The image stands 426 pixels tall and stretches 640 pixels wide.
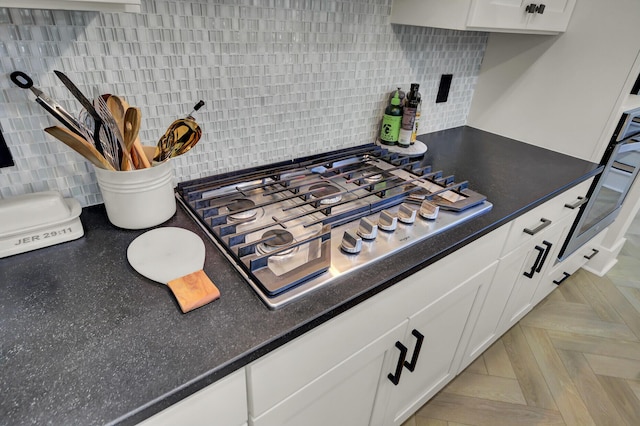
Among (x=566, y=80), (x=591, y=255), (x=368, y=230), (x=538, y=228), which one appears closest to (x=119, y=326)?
(x=368, y=230)

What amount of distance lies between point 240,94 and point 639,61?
4.50 feet

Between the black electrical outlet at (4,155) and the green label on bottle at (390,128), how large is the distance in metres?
1.10

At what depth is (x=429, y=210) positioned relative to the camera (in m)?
0.96

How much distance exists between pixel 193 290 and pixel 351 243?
0.33 meters

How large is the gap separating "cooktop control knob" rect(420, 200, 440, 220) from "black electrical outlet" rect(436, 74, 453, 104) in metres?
0.80

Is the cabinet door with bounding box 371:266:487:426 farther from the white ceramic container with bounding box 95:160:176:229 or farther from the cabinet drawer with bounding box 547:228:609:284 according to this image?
the cabinet drawer with bounding box 547:228:609:284

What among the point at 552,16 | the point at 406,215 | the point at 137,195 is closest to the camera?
the point at 137,195

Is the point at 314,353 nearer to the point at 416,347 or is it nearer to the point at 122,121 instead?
the point at 416,347

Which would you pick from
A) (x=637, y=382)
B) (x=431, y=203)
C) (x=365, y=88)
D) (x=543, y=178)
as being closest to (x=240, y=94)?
(x=365, y=88)

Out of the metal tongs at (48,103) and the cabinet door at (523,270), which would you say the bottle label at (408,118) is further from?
the metal tongs at (48,103)

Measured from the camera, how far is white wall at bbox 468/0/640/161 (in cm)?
133

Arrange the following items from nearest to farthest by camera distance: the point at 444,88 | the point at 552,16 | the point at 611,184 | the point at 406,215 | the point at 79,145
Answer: the point at 79,145, the point at 406,215, the point at 552,16, the point at 444,88, the point at 611,184

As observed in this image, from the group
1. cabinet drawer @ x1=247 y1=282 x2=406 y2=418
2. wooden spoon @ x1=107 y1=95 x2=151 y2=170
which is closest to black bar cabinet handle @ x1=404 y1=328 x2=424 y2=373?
cabinet drawer @ x1=247 y1=282 x2=406 y2=418

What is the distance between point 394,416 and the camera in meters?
1.21
